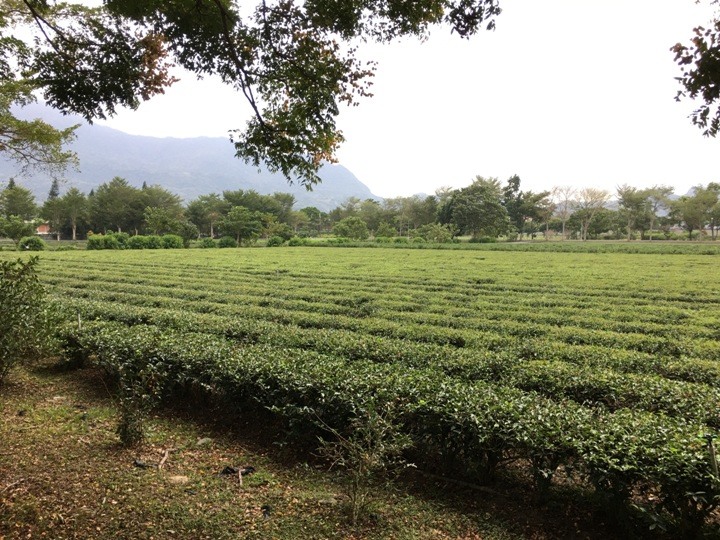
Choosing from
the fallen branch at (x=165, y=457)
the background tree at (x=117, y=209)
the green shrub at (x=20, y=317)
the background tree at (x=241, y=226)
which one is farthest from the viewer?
the background tree at (x=117, y=209)

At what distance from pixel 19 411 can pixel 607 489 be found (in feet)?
20.4

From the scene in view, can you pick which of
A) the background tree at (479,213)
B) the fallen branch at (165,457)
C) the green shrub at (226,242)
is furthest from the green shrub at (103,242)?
the background tree at (479,213)

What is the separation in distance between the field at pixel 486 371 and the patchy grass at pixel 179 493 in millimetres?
487

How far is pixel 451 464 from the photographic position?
3688mm

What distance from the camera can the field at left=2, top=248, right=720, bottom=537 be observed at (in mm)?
3047

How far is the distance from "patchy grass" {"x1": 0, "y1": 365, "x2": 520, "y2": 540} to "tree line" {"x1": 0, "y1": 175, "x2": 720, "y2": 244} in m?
52.8

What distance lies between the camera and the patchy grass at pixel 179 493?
9.32ft

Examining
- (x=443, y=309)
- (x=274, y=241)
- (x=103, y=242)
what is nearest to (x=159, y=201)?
(x=274, y=241)

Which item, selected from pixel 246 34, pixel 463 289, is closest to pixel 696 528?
pixel 246 34

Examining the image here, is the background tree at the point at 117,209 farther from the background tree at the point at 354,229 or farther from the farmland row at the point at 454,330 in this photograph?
the farmland row at the point at 454,330

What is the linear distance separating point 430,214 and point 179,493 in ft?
250

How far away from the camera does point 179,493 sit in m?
3.27

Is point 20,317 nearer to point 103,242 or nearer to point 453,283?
point 453,283

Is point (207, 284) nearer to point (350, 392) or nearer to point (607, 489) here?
point (350, 392)
